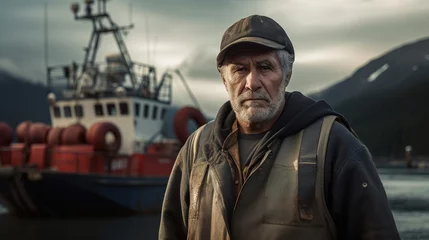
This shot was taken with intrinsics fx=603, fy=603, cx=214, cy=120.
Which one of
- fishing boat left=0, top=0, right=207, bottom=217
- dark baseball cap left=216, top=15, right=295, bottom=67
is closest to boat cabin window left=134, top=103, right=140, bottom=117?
fishing boat left=0, top=0, right=207, bottom=217

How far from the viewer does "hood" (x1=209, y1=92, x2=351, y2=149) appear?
2.00 metres

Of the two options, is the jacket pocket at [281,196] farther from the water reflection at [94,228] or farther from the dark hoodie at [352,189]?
the water reflection at [94,228]

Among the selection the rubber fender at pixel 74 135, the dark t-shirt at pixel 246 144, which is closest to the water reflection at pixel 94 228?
the rubber fender at pixel 74 135

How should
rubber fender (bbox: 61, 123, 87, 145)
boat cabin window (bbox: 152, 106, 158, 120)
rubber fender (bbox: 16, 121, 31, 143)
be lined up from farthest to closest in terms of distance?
boat cabin window (bbox: 152, 106, 158, 120) → rubber fender (bbox: 16, 121, 31, 143) → rubber fender (bbox: 61, 123, 87, 145)

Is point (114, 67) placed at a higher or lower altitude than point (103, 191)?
higher

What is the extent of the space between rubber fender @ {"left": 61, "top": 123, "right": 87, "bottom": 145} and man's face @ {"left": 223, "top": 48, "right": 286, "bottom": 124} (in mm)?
16650

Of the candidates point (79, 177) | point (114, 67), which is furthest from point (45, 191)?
point (114, 67)

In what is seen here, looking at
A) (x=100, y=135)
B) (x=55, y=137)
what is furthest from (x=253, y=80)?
(x=55, y=137)

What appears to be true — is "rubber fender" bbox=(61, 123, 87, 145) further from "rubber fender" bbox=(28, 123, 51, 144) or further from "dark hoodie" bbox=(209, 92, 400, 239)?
"dark hoodie" bbox=(209, 92, 400, 239)

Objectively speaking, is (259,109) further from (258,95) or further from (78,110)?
(78,110)

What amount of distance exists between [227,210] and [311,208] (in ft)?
0.95

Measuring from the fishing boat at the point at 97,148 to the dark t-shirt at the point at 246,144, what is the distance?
1551cm

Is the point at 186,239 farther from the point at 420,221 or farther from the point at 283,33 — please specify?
the point at 420,221

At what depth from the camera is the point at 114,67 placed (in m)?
21.5
